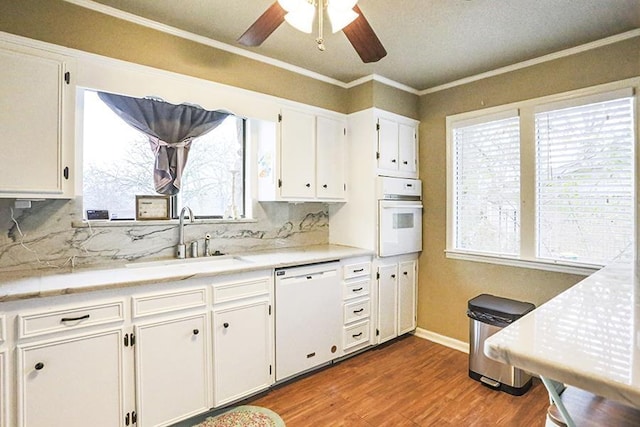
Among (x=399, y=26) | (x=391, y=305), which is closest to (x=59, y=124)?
(x=399, y=26)

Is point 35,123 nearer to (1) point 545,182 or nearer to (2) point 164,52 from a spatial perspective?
(2) point 164,52

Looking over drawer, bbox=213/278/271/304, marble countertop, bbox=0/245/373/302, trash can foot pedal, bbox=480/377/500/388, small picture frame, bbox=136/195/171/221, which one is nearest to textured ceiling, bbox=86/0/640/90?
small picture frame, bbox=136/195/171/221

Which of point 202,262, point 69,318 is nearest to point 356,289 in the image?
point 202,262

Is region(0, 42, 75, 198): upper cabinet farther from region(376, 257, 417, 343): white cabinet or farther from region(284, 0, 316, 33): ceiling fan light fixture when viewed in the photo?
region(376, 257, 417, 343): white cabinet

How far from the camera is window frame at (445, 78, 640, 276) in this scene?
2.44m

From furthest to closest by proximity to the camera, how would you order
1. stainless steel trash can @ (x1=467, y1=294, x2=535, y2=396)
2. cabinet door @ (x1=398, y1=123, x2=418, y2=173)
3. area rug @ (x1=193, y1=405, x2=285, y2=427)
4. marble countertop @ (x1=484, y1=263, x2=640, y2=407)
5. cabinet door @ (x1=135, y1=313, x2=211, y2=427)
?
cabinet door @ (x1=398, y1=123, x2=418, y2=173) → stainless steel trash can @ (x1=467, y1=294, x2=535, y2=396) → area rug @ (x1=193, y1=405, x2=285, y2=427) → cabinet door @ (x1=135, y1=313, x2=211, y2=427) → marble countertop @ (x1=484, y1=263, x2=640, y2=407)

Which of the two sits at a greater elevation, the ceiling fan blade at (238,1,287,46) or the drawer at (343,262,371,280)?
the ceiling fan blade at (238,1,287,46)

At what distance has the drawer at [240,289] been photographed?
2.20 metres

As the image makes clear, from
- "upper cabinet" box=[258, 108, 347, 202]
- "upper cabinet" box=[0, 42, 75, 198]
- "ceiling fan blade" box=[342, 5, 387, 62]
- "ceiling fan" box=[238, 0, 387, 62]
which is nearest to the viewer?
"ceiling fan" box=[238, 0, 387, 62]

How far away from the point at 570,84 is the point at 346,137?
6.16 ft

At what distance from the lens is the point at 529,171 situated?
2.86 m

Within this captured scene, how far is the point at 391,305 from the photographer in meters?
3.37

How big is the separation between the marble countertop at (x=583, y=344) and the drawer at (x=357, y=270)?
191 centimetres

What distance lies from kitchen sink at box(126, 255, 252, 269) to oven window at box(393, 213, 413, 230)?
151 cm
